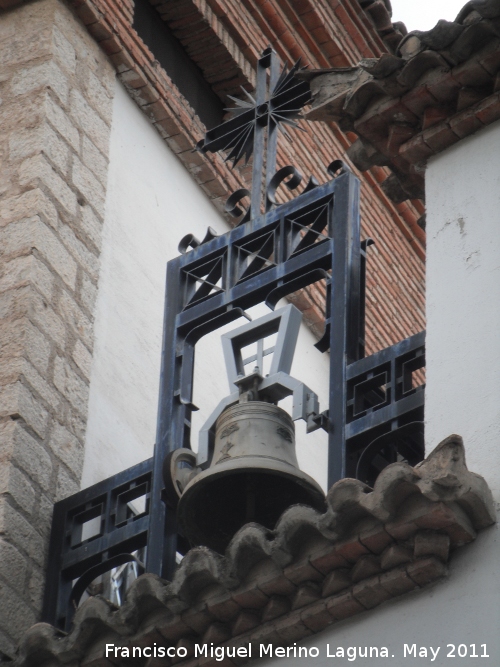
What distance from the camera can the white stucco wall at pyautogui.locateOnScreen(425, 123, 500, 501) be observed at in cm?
513

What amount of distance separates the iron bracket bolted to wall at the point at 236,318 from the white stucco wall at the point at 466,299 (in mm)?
282

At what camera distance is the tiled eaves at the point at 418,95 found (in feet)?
19.2

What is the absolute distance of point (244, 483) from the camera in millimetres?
5703

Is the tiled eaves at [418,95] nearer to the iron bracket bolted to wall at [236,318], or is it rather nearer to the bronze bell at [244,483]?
Answer: the iron bracket bolted to wall at [236,318]

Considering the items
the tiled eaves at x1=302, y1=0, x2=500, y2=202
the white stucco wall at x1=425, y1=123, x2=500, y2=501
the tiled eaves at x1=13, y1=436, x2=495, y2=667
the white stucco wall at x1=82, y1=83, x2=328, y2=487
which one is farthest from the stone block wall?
the white stucco wall at x1=425, y1=123, x2=500, y2=501

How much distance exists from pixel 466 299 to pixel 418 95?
0.91 metres

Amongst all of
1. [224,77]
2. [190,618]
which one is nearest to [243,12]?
[224,77]

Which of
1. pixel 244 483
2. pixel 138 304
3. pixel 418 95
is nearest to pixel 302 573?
pixel 244 483

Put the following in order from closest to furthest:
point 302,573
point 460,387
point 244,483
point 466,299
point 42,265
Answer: point 302,573, point 460,387, point 466,299, point 244,483, point 42,265

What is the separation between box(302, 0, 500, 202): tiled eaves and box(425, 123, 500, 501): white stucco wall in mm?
86

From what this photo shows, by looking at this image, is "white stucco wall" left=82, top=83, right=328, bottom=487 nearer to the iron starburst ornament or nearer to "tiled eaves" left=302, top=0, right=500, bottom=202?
the iron starburst ornament

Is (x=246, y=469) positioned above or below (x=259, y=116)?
below

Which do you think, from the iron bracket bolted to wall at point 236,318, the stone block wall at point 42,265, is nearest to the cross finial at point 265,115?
the iron bracket bolted to wall at point 236,318

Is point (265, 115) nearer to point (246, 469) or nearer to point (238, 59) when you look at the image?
point (246, 469)
